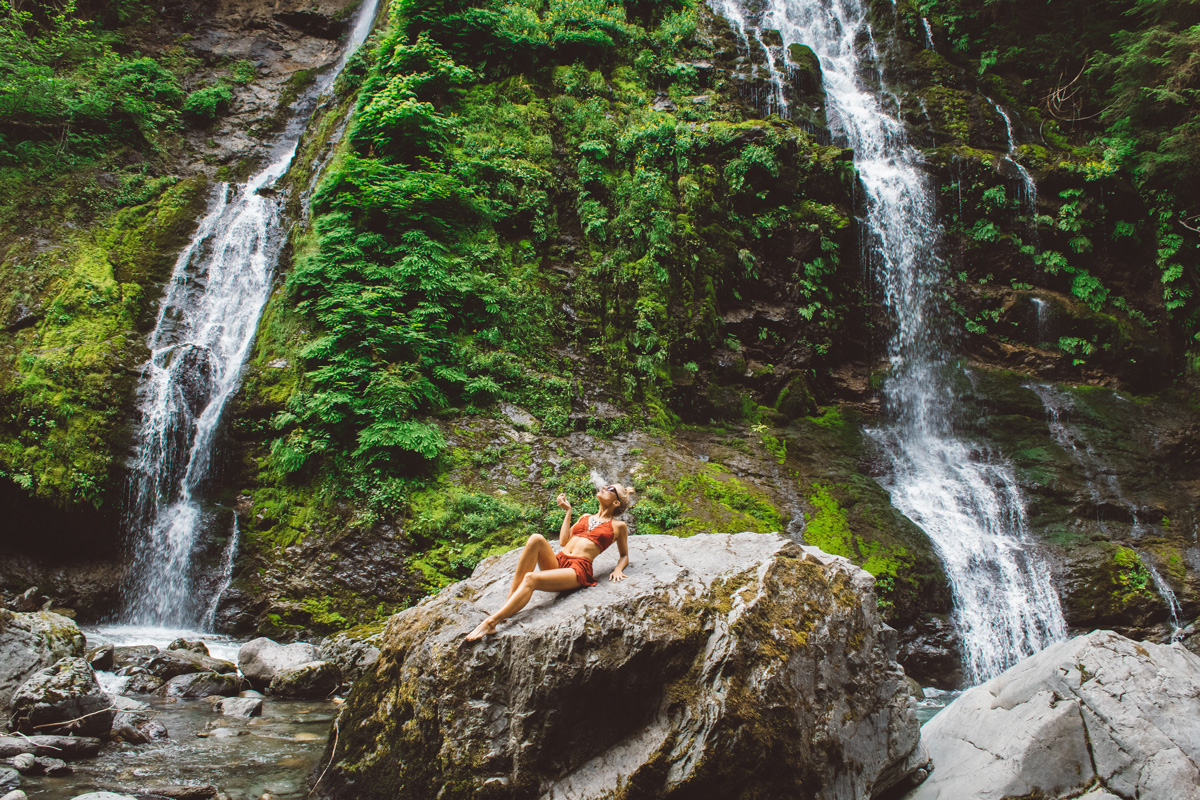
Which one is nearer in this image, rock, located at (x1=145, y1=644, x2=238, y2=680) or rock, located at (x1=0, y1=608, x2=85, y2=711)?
rock, located at (x1=0, y1=608, x2=85, y2=711)

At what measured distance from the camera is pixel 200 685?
20.5 feet

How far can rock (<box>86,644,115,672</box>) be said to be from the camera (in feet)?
21.1

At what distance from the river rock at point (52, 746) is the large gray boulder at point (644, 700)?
74.7 inches

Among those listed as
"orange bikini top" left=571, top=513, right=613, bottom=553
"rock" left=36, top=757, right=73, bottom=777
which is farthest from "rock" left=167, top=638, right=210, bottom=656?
"orange bikini top" left=571, top=513, right=613, bottom=553

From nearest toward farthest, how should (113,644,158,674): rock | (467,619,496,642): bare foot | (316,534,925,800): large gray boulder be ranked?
1. (316,534,925,800): large gray boulder
2. (467,619,496,642): bare foot
3. (113,644,158,674): rock

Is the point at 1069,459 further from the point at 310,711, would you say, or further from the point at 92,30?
the point at 92,30

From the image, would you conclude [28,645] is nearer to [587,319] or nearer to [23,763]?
[23,763]

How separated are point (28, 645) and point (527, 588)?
4679mm

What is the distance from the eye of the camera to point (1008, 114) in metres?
17.5

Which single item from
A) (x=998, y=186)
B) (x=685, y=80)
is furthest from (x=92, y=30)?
(x=998, y=186)

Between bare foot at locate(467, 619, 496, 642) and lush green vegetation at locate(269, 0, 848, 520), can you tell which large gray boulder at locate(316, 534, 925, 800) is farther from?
lush green vegetation at locate(269, 0, 848, 520)

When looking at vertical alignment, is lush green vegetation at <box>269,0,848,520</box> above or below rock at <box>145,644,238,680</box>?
above

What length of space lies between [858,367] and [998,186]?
6366mm

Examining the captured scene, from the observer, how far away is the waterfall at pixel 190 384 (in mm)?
9219
